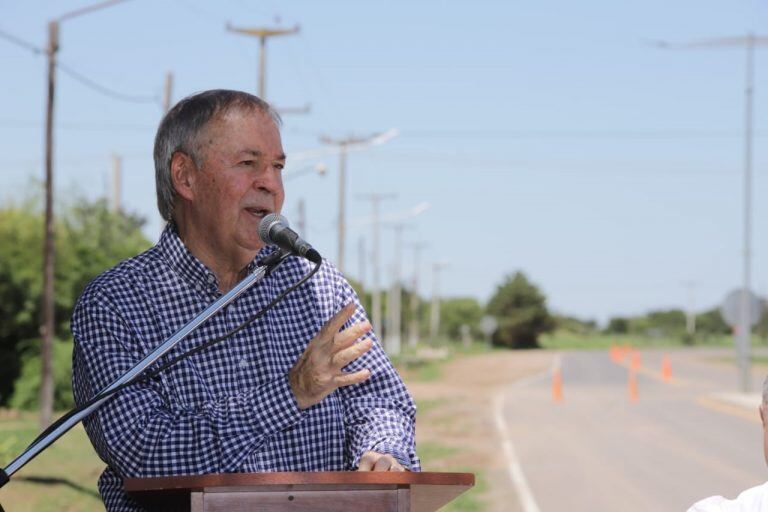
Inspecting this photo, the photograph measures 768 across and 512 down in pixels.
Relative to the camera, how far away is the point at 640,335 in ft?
558

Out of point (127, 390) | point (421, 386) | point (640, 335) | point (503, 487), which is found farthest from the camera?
point (640, 335)

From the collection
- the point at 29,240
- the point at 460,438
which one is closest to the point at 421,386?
the point at 29,240

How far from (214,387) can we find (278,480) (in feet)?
2.34

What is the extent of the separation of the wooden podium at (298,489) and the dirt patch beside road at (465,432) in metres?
11.1

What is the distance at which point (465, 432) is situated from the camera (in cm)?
2447

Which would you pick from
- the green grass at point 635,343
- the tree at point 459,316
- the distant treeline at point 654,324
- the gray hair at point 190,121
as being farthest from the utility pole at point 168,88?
the distant treeline at point 654,324

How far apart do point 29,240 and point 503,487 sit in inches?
965

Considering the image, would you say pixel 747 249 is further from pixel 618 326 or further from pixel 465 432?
pixel 618 326

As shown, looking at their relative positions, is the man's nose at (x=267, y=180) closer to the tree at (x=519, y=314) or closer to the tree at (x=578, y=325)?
the tree at (x=519, y=314)

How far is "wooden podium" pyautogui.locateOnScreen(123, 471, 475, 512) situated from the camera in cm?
258

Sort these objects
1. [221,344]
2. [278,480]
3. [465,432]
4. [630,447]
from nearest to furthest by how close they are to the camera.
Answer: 1. [278,480]
2. [221,344]
3. [630,447]
4. [465,432]

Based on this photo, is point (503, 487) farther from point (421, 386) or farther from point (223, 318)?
point (421, 386)

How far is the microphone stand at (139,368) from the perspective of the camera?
281cm

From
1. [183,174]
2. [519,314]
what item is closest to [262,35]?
[183,174]
